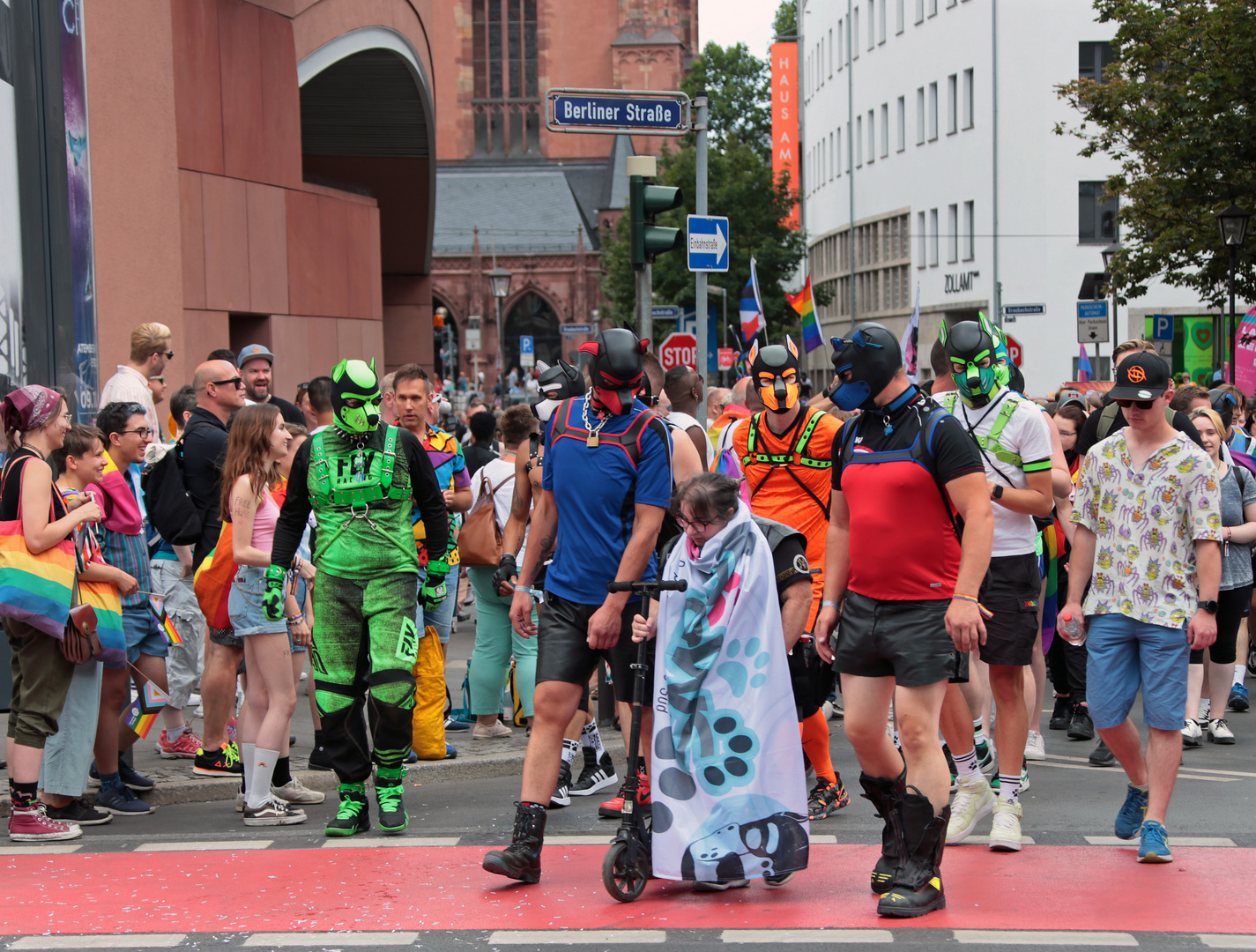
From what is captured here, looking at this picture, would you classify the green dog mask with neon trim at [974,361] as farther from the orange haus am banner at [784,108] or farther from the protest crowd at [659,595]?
the orange haus am banner at [784,108]

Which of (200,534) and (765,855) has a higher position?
(200,534)

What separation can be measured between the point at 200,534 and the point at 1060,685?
5164mm

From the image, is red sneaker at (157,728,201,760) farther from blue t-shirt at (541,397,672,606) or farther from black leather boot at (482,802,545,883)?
blue t-shirt at (541,397,672,606)

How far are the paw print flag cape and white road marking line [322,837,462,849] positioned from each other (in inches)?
55.0

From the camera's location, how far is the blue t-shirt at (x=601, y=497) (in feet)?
17.8

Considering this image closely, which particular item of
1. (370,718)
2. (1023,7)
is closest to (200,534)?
(370,718)

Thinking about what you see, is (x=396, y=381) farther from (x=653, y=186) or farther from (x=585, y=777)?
(x=653, y=186)

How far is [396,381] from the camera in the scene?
7.35 meters

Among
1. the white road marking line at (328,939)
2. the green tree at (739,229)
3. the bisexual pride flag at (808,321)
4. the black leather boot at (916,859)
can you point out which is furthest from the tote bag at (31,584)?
the green tree at (739,229)

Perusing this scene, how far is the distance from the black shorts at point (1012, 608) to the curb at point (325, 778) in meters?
2.64

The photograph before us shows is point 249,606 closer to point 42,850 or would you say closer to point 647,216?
point 42,850

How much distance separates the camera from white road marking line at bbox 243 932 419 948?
4816mm

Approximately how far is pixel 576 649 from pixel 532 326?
81.8 m

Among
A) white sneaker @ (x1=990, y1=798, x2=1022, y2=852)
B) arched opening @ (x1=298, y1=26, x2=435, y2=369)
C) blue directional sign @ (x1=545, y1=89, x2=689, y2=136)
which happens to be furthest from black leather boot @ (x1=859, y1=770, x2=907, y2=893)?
arched opening @ (x1=298, y1=26, x2=435, y2=369)
